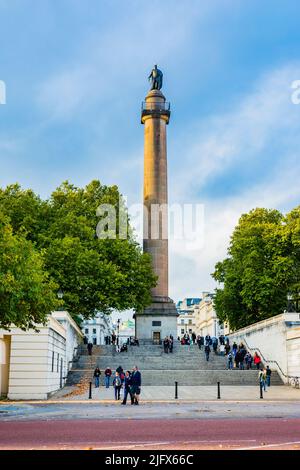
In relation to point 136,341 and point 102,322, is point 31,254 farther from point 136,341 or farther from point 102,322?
point 102,322

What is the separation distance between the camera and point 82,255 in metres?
51.8

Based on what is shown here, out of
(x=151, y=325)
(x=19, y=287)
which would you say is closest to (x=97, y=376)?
(x=19, y=287)

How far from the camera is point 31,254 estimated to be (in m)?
26.8

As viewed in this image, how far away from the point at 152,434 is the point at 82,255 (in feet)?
126

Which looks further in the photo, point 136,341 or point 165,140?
point 165,140

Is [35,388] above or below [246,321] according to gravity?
below

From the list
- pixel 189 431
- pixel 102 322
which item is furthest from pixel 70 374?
pixel 102 322

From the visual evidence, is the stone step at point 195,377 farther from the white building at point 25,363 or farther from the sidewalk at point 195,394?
the white building at point 25,363

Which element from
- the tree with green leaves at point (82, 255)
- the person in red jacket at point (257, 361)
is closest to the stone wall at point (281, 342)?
the person in red jacket at point (257, 361)

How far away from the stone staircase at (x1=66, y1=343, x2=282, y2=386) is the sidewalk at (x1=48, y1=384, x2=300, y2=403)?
303 centimetres

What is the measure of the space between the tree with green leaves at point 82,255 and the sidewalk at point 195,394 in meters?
14.6

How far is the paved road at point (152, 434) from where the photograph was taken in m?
11.8

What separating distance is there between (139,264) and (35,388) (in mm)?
28015
